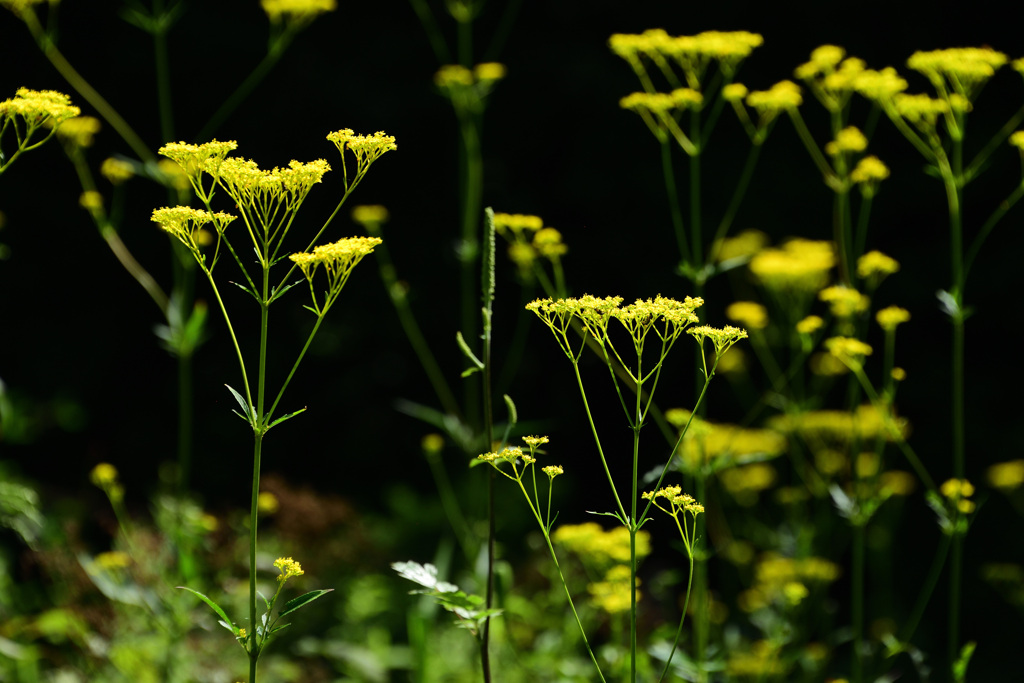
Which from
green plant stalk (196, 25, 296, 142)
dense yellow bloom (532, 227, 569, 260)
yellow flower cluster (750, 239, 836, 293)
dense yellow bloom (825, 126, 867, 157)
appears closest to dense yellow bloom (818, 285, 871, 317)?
yellow flower cluster (750, 239, 836, 293)

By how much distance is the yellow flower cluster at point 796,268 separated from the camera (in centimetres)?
329

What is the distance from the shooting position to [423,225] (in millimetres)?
5957

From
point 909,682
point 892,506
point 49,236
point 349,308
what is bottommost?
point 909,682

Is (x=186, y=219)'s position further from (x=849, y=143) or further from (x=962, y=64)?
(x=962, y=64)

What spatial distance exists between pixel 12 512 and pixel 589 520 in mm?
3911

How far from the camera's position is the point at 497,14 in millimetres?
Result: 5953

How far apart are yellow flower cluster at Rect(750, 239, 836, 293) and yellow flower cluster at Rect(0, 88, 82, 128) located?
7.93 feet

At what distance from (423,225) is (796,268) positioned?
3.22 m

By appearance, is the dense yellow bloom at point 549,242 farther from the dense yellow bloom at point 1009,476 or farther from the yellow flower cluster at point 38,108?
the dense yellow bloom at point 1009,476

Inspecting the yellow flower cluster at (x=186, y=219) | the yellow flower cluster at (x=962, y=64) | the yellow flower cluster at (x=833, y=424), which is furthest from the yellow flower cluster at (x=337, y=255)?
the yellow flower cluster at (x=833, y=424)

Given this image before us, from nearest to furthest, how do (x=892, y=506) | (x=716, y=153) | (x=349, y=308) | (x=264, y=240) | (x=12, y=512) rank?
(x=264, y=240), (x=12, y=512), (x=892, y=506), (x=716, y=153), (x=349, y=308)

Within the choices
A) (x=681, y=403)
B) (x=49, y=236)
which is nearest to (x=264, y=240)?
(x=681, y=403)

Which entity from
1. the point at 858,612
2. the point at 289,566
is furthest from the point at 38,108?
the point at 858,612

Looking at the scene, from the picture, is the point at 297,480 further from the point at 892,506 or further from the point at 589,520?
the point at 892,506
